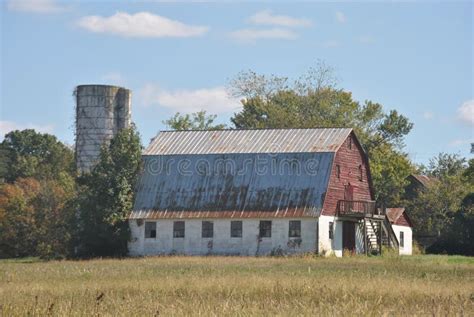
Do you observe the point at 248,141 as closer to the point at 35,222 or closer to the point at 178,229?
the point at 178,229

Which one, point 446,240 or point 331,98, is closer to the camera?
point 446,240

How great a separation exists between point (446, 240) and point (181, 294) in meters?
43.1

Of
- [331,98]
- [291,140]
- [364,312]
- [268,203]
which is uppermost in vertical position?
[331,98]

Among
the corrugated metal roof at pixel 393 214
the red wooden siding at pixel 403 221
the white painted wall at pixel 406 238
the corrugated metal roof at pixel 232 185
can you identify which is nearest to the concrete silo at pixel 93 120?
the corrugated metal roof at pixel 232 185

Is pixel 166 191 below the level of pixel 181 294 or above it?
above

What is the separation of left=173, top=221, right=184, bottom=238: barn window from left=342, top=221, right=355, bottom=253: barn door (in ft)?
29.8

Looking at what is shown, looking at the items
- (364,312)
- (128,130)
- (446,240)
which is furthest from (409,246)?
(364,312)

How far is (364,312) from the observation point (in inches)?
641

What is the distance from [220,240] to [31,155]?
2288 inches

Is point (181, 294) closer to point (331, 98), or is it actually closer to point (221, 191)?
point (221, 191)

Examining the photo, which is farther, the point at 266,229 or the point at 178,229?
the point at 178,229

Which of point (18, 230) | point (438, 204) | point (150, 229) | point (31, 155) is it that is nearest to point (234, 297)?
point (150, 229)

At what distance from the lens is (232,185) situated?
196 ft

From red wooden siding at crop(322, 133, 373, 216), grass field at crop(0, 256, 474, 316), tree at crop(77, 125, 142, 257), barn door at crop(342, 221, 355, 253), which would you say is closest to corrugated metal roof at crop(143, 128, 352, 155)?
red wooden siding at crop(322, 133, 373, 216)
